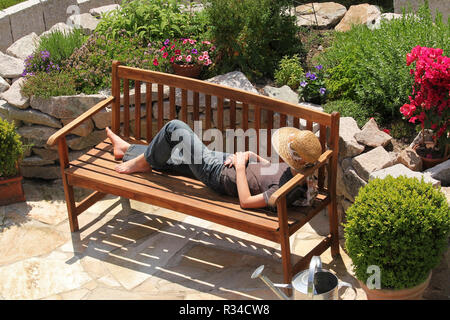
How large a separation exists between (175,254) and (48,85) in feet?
6.56

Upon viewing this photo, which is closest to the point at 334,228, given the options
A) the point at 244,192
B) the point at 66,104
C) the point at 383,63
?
the point at 244,192

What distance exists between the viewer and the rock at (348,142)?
15.3 ft

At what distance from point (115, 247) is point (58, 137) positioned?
948 mm

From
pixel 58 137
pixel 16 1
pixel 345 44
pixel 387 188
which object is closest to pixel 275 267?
pixel 387 188

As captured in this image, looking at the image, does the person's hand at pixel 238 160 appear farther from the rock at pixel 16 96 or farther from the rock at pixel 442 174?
the rock at pixel 16 96

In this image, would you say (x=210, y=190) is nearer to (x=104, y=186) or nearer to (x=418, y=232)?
(x=104, y=186)

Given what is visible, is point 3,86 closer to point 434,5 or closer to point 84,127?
point 84,127

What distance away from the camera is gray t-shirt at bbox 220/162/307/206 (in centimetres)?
427

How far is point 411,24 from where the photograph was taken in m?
5.57

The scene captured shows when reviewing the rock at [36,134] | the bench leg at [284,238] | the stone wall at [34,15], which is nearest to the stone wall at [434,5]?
the stone wall at [34,15]

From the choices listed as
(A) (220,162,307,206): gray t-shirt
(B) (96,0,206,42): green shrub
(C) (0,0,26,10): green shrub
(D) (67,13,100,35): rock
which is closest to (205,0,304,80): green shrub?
(B) (96,0,206,42): green shrub

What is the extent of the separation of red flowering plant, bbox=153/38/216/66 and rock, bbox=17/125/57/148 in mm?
1162

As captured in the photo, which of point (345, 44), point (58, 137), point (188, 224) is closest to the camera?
point (58, 137)

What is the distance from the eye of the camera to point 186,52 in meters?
5.95
